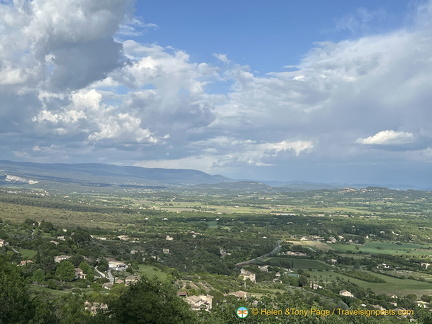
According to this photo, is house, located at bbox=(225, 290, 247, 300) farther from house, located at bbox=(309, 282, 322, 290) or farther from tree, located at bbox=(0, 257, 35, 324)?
tree, located at bbox=(0, 257, 35, 324)

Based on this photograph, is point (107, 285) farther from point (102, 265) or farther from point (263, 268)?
point (263, 268)

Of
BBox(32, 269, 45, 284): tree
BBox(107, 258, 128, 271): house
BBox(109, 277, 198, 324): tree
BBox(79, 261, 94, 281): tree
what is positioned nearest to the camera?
BBox(109, 277, 198, 324): tree

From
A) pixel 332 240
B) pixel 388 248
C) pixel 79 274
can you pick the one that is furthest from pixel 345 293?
pixel 332 240

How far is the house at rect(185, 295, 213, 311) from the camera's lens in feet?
160

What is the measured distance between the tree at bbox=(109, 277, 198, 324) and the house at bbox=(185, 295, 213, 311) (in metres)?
18.0

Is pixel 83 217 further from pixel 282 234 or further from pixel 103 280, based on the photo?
pixel 103 280

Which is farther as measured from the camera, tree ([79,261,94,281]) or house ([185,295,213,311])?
tree ([79,261,94,281])

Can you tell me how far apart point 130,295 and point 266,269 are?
55.1 meters

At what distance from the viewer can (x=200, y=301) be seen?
50031 mm

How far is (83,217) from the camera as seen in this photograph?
143500 mm

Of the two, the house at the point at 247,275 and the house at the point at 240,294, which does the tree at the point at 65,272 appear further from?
the house at the point at 247,275

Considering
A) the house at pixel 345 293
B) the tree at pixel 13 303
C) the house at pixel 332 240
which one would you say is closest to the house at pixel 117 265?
the house at pixel 345 293

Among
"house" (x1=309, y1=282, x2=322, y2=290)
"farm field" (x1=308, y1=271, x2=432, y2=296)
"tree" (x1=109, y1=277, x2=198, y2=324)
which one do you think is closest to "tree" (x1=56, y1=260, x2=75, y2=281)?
"tree" (x1=109, y1=277, x2=198, y2=324)

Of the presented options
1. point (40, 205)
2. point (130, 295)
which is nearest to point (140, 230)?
point (40, 205)
